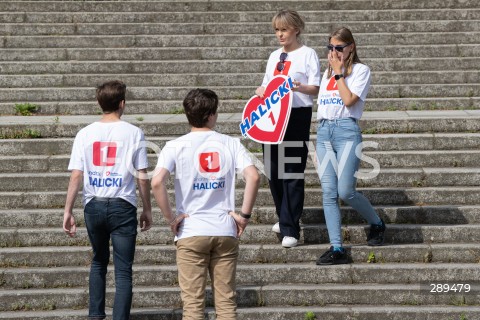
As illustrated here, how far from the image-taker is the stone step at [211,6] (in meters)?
12.8

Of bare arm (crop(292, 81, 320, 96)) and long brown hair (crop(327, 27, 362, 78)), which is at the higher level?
long brown hair (crop(327, 27, 362, 78))

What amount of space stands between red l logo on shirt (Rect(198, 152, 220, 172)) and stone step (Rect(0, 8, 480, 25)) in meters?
7.03

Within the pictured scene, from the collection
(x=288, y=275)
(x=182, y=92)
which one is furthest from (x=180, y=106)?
(x=288, y=275)

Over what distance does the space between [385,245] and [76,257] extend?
248cm

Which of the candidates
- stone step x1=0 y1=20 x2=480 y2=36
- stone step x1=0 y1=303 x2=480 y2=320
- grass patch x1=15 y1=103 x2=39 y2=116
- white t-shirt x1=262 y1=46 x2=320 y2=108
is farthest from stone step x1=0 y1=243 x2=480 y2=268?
stone step x1=0 y1=20 x2=480 y2=36

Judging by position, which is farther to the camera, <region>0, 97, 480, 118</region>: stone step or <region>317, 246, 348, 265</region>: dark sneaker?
<region>0, 97, 480, 118</region>: stone step

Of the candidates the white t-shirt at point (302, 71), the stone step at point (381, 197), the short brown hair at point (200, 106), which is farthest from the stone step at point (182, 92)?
the short brown hair at point (200, 106)

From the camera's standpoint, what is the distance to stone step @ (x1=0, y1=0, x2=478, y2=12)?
12766 mm

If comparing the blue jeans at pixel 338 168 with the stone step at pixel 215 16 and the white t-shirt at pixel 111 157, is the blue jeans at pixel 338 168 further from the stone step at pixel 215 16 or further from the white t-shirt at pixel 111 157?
the stone step at pixel 215 16

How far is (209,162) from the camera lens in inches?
229

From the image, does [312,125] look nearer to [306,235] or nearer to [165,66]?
[306,235]

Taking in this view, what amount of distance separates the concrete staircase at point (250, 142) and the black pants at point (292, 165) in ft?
0.92

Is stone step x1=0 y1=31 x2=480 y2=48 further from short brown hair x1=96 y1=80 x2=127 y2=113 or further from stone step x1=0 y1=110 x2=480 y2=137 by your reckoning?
short brown hair x1=96 y1=80 x2=127 y2=113

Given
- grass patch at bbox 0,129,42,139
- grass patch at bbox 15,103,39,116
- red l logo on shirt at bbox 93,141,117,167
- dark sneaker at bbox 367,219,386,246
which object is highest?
red l logo on shirt at bbox 93,141,117,167
